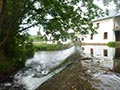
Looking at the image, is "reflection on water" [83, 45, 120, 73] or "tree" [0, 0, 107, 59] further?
"reflection on water" [83, 45, 120, 73]

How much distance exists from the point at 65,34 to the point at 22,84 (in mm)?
3756

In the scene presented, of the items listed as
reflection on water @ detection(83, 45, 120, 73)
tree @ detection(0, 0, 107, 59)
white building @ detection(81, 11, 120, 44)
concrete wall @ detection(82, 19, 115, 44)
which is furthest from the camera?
concrete wall @ detection(82, 19, 115, 44)

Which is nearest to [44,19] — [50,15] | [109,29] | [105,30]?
[50,15]

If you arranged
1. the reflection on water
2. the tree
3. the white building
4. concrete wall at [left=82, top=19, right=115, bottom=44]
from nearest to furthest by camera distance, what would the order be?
the tree, the reflection on water, the white building, concrete wall at [left=82, top=19, right=115, bottom=44]

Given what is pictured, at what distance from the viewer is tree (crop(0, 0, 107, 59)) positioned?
880 centimetres

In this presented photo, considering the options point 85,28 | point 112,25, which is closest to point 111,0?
point 85,28

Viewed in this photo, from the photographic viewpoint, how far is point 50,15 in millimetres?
11273

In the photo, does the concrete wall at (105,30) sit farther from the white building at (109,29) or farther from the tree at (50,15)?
the tree at (50,15)

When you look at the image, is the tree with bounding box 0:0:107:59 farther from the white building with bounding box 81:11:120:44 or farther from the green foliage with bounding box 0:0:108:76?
the white building with bounding box 81:11:120:44

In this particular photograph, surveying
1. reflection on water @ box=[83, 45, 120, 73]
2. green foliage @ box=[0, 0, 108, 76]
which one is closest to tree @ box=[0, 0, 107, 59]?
green foliage @ box=[0, 0, 108, 76]

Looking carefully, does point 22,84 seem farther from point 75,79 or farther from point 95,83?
point 95,83

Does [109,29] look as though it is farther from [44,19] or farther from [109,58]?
[44,19]

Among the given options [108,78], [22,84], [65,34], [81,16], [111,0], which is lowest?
[22,84]

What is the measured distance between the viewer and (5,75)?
34.6 ft
